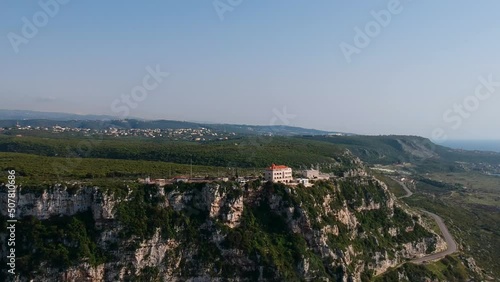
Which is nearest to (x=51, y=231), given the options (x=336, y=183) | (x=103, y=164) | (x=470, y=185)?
(x=103, y=164)

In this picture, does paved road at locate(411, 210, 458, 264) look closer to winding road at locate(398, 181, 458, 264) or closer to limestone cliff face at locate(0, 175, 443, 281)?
winding road at locate(398, 181, 458, 264)

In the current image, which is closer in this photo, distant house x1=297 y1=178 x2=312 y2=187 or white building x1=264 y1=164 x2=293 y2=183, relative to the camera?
white building x1=264 y1=164 x2=293 y2=183

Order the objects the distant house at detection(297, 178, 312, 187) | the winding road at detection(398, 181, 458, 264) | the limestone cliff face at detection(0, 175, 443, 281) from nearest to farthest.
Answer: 1. the limestone cliff face at detection(0, 175, 443, 281)
2. the distant house at detection(297, 178, 312, 187)
3. the winding road at detection(398, 181, 458, 264)

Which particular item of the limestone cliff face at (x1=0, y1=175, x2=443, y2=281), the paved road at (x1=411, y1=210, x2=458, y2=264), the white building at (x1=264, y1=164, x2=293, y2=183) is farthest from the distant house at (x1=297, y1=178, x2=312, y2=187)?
the paved road at (x1=411, y1=210, x2=458, y2=264)

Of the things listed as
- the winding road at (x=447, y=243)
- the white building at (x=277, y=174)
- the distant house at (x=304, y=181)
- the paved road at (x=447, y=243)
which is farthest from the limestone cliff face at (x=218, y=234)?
the paved road at (x=447, y=243)

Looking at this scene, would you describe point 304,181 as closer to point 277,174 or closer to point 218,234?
point 277,174
